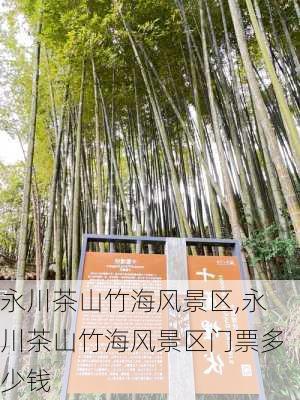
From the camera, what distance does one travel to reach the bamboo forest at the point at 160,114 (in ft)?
8.65

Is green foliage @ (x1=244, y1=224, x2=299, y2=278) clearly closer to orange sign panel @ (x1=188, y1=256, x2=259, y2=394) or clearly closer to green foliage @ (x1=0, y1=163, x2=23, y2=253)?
orange sign panel @ (x1=188, y1=256, x2=259, y2=394)

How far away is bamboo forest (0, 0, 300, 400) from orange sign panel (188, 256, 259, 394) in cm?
48

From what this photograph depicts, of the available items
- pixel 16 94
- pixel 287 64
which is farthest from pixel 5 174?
pixel 287 64

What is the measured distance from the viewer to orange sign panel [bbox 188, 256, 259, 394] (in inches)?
59.8

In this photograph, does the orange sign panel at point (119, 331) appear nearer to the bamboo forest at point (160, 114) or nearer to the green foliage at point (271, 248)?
the bamboo forest at point (160, 114)

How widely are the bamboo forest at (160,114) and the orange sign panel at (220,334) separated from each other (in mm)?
483

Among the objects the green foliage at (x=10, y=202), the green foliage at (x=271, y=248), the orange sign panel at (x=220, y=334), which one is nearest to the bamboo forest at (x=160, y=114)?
the green foliage at (x=271, y=248)

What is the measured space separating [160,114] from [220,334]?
2573 mm

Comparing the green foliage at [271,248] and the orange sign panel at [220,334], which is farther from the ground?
the green foliage at [271,248]

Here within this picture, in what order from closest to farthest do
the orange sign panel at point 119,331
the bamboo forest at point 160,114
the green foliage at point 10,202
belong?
the orange sign panel at point 119,331
the bamboo forest at point 160,114
the green foliage at point 10,202

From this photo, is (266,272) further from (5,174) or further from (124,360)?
(5,174)

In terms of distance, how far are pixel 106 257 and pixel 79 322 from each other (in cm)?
36

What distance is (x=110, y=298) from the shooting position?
64.8 inches

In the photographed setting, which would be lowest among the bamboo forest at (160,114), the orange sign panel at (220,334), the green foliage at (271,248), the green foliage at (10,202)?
the orange sign panel at (220,334)
